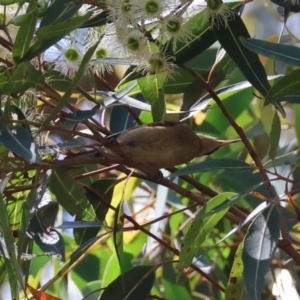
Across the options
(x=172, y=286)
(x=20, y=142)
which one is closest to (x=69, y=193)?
(x=20, y=142)

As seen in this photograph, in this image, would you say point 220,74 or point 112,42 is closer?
point 112,42

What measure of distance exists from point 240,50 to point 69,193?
25cm

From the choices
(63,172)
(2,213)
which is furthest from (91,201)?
(2,213)

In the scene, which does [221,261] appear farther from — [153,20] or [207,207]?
[153,20]

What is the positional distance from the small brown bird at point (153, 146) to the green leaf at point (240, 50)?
0.09m

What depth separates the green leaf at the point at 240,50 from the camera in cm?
62

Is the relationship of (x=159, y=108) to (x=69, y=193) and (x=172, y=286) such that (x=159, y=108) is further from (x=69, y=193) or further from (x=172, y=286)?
(x=172, y=286)

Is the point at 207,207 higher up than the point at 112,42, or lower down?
lower down

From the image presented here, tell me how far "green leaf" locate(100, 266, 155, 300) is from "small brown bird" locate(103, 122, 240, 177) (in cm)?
16

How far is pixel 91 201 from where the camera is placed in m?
0.77

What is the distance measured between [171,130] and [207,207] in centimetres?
9

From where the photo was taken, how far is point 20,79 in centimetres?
54

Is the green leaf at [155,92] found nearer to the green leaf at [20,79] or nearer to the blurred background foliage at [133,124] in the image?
the blurred background foliage at [133,124]

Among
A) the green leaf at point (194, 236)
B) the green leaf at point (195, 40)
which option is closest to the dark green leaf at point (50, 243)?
the green leaf at point (194, 236)
